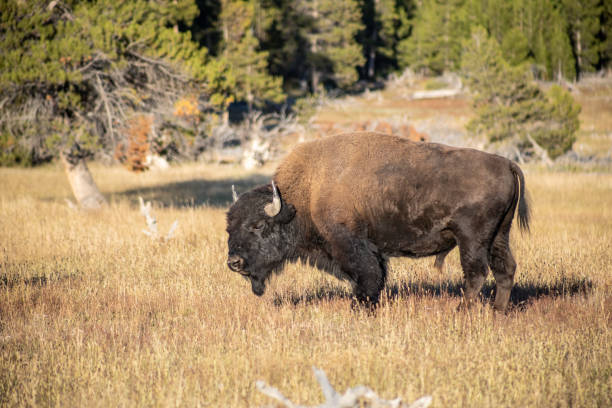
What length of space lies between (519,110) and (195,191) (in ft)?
47.2

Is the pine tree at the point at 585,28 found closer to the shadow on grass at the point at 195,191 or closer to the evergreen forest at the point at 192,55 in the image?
the evergreen forest at the point at 192,55

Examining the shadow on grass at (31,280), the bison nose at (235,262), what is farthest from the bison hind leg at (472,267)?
the shadow on grass at (31,280)

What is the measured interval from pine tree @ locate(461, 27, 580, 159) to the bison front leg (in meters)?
19.1

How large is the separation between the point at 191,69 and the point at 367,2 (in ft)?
226

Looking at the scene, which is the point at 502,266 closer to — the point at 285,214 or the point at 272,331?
the point at 285,214

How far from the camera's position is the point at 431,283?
7.61 metres

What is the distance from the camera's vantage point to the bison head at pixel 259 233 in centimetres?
590

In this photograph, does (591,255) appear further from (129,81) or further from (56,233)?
(129,81)

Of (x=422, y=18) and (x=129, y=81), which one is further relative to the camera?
(x=422, y=18)

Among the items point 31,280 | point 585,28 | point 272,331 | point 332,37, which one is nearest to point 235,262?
point 272,331

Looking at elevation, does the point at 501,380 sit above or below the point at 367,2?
below

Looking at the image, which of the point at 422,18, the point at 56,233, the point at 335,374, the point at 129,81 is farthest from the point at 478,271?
the point at 422,18

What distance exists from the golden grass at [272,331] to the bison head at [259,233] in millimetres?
519

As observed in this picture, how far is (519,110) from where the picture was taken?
24.2 meters
